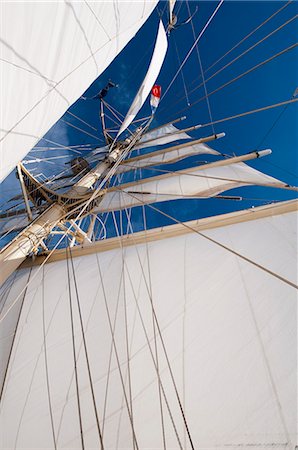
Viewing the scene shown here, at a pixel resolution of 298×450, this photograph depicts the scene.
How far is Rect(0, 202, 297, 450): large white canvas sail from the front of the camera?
174 centimetres

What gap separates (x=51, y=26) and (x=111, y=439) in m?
3.00

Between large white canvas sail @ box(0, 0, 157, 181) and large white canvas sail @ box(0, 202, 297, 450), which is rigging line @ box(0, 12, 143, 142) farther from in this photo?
large white canvas sail @ box(0, 202, 297, 450)

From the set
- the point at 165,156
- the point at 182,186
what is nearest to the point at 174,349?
the point at 182,186

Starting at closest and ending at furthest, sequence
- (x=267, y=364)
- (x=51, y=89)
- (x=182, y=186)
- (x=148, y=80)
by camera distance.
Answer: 1. (x=51, y=89)
2. (x=267, y=364)
3. (x=148, y=80)
4. (x=182, y=186)

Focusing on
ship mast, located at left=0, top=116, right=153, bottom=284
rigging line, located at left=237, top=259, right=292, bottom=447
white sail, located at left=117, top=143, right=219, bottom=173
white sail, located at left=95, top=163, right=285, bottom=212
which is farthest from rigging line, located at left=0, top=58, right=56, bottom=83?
white sail, located at left=117, top=143, right=219, bottom=173

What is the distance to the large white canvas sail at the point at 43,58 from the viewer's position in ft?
3.26

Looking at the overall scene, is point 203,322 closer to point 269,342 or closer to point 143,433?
point 269,342

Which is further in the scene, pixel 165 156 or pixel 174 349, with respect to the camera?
pixel 165 156

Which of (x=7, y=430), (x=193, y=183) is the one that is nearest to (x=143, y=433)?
(x=7, y=430)

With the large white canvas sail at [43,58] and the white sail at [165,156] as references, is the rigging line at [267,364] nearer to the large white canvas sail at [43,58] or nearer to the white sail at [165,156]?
the large white canvas sail at [43,58]

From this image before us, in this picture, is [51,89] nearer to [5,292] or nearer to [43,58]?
[43,58]

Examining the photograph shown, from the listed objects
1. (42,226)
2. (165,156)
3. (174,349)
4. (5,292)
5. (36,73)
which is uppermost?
(165,156)

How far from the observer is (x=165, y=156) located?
29.5 ft

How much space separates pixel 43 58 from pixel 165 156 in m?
8.15
